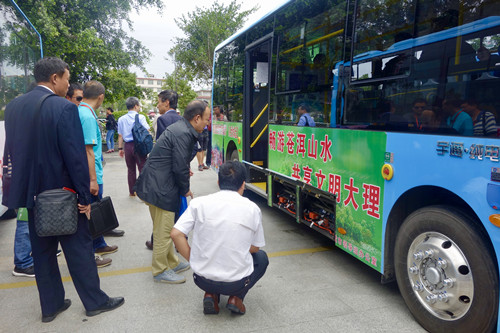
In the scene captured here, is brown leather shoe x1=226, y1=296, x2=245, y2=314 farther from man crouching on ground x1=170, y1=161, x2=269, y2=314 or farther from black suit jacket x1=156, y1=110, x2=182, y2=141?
black suit jacket x1=156, y1=110, x2=182, y2=141

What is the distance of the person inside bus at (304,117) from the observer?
4281 mm

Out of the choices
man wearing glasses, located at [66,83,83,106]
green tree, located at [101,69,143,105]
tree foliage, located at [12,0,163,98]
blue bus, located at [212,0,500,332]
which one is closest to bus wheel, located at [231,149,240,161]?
blue bus, located at [212,0,500,332]

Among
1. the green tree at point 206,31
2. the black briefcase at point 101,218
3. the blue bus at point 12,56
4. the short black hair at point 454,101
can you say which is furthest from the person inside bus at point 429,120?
the green tree at point 206,31

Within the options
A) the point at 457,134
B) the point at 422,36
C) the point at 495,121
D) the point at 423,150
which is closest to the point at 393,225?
the point at 423,150

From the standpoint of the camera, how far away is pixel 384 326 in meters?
2.85

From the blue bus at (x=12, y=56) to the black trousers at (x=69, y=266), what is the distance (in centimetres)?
227

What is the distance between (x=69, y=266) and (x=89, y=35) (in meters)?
12.4

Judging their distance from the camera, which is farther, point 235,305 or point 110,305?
point 110,305

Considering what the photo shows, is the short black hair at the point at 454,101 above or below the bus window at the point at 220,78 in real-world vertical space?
below

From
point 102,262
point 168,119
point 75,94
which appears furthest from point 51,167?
point 168,119

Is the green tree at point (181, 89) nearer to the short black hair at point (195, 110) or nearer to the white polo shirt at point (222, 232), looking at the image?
the short black hair at point (195, 110)

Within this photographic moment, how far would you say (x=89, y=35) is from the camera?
13.2 metres

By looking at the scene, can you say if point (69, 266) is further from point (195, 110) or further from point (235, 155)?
point (235, 155)

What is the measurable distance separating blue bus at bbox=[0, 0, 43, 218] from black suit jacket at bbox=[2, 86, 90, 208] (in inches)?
85.6
